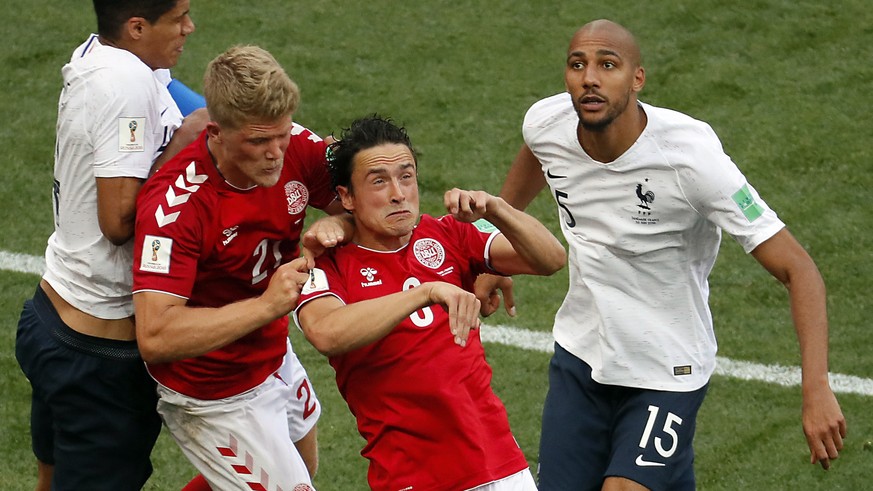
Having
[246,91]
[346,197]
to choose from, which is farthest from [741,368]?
[246,91]

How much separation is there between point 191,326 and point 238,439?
2.53 feet

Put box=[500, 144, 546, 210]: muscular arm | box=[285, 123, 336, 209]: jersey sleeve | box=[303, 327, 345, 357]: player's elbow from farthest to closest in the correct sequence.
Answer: box=[500, 144, 546, 210]: muscular arm
box=[285, 123, 336, 209]: jersey sleeve
box=[303, 327, 345, 357]: player's elbow

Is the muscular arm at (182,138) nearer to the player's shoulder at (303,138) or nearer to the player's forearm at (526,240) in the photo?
the player's shoulder at (303,138)

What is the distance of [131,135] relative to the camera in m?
Answer: 4.94

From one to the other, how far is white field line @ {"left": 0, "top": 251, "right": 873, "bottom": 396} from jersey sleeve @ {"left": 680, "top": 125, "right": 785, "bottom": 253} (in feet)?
8.22

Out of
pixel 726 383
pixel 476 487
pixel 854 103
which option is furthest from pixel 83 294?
pixel 854 103

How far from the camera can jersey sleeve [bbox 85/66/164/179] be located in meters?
4.93

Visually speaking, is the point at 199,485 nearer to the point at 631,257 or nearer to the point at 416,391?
the point at 416,391

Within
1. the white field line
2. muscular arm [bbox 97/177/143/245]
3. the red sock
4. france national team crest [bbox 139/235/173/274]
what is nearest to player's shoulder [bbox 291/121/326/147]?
muscular arm [bbox 97/177/143/245]

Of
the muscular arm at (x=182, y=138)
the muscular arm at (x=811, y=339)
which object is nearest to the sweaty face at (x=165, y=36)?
the muscular arm at (x=182, y=138)

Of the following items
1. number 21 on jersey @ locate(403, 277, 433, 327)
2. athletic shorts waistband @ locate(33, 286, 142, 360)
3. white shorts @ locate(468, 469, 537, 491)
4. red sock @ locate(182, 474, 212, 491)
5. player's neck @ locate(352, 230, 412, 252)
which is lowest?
red sock @ locate(182, 474, 212, 491)

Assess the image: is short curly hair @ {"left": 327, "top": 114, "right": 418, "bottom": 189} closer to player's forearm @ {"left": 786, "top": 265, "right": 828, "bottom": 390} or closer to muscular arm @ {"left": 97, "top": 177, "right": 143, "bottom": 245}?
muscular arm @ {"left": 97, "top": 177, "right": 143, "bottom": 245}

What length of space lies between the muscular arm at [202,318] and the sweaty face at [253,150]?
1.28 feet

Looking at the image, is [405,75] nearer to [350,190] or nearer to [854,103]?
[854,103]
